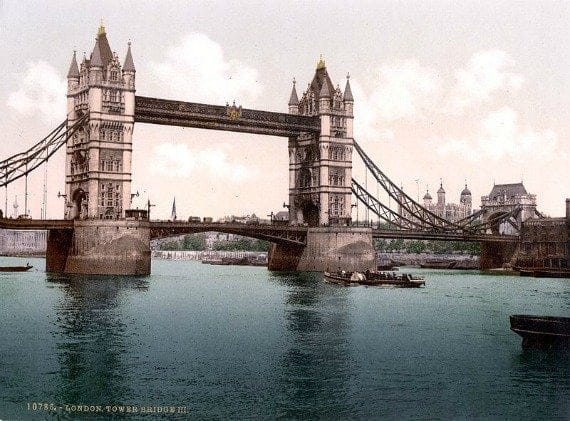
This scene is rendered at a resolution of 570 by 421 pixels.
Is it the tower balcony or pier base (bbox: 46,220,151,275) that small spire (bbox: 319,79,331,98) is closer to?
the tower balcony

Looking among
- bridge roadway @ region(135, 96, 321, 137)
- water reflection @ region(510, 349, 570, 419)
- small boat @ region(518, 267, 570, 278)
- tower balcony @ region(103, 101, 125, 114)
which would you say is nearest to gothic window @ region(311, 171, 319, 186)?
bridge roadway @ region(135, 96, 321, 137)

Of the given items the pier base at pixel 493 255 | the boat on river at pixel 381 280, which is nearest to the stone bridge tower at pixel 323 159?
the boat on river at pixel 381 280

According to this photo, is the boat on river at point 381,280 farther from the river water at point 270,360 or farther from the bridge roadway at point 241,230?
the bridge roadway at point 241,230

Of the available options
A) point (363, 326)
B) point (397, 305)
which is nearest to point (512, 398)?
point (363, 326)

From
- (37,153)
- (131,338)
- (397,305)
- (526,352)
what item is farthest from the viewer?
(37,153)

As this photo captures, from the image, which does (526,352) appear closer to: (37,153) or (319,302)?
(319,302)
